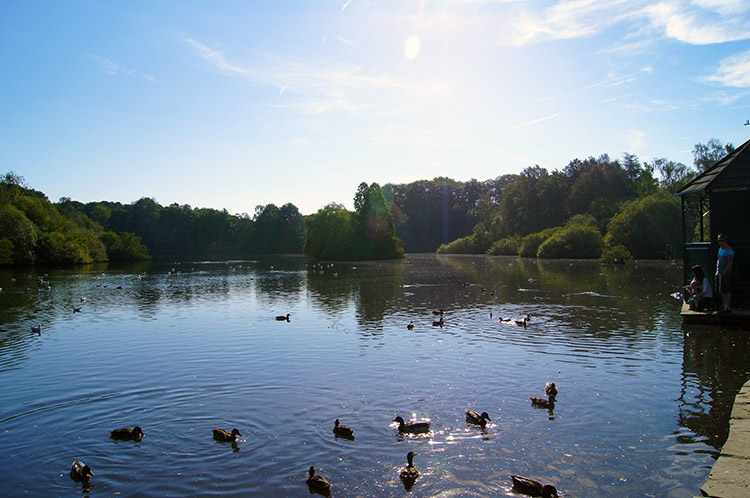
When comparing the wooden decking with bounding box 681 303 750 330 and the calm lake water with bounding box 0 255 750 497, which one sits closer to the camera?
the calm lake water with bounding box 0 255 750 497

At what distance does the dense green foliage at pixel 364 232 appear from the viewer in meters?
101

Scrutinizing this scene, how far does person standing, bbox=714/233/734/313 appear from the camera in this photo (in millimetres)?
17500

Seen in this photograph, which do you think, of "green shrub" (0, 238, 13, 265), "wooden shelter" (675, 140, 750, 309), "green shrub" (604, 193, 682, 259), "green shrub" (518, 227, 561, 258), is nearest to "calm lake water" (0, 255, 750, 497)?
"wooden shelter" (675, 140, 750, 309)

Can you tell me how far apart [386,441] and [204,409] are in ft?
14.4

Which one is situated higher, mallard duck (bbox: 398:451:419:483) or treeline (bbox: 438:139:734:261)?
treeline (bbox: 438:139:734:261)

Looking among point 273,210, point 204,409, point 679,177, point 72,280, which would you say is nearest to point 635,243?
point 679,177

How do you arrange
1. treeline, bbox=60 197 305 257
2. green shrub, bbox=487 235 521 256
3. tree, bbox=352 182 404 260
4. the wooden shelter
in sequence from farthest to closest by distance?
treeline, bbox=60 197 305 257
green shrub, bbox=487 235 521 256
tree, bbox=352 182 404 260
the wooden shelter

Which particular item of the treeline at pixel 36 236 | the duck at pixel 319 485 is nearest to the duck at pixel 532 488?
the duck at pixel 319 485

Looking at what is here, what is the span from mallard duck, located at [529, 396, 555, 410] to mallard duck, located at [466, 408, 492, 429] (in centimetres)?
132

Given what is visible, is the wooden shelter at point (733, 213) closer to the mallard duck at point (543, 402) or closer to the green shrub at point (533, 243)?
the mallard duck at point (543, 402)

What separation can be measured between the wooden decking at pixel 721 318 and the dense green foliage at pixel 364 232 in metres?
82.1

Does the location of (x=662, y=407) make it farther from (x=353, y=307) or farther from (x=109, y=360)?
(x=353, y=307)

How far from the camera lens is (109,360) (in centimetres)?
1661

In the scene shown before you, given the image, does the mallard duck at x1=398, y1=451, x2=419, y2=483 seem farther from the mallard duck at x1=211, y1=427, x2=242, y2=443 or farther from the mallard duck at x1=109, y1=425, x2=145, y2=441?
the mallard duck at x1=109, y1=425, x2=145, y2=441
